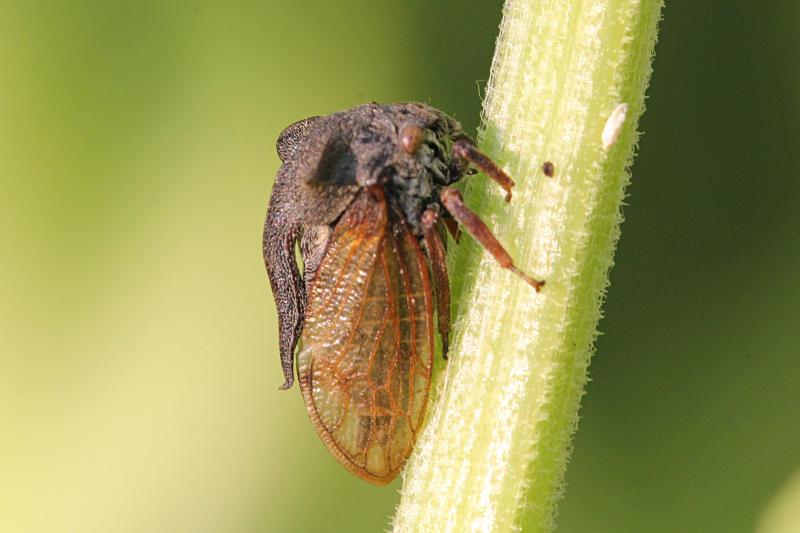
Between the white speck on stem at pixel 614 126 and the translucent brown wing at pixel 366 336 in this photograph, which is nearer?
the white speck on stem at pixel 614 126

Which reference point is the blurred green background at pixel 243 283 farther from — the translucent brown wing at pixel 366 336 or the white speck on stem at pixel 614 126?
the white speck on stem at pixel 614 126

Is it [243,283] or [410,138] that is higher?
[410,138]

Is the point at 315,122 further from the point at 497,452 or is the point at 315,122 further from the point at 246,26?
the point at 497,452

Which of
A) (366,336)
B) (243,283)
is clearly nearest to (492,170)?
(366,336)

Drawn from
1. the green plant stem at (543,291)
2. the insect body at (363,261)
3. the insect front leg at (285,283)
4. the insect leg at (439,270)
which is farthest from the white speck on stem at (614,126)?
the insect front leg at (285,283)

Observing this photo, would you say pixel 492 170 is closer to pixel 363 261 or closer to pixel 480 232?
pixel 480 232

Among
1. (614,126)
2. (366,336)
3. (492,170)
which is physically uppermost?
(614,126)

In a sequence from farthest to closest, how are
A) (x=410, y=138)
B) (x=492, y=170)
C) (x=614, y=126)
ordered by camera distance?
1. (x=410, y=138)
2. (x=492, y=170)
3. (x=614, y=126)
